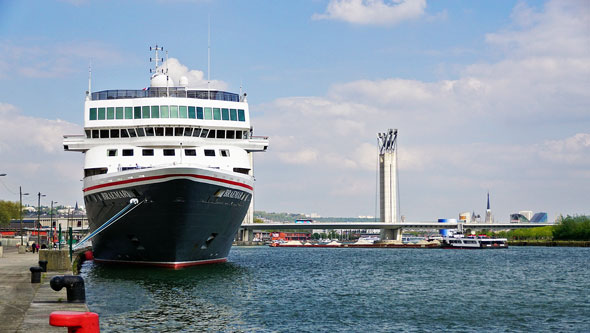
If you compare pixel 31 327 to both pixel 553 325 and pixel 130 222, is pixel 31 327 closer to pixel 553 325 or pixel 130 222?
pixel 553 325

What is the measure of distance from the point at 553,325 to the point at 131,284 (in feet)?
73.8

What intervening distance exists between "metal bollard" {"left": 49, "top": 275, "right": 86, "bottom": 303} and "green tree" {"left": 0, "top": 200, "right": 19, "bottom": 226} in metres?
156

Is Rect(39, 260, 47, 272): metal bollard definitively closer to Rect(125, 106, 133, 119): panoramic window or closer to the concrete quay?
the concrete quay

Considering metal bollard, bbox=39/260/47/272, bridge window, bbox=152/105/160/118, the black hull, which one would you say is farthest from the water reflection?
bridge window, bbox=152/105/160/118

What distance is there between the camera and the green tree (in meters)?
169

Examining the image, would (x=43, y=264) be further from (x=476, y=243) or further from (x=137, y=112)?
(x=476, y=243)

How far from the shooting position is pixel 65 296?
2662 cm

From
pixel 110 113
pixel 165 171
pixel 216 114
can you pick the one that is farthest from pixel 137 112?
pixel 165 171

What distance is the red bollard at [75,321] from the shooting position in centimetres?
1352

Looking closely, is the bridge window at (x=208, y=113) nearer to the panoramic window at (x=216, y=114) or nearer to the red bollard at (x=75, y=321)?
the panoramic window at (x=216, y=114)

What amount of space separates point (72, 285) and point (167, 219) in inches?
756

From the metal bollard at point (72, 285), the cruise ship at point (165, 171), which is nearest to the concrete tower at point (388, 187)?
the cruise ship at point (165, 171)

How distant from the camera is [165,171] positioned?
42.6 m

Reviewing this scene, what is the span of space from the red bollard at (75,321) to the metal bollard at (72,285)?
32.4ft
